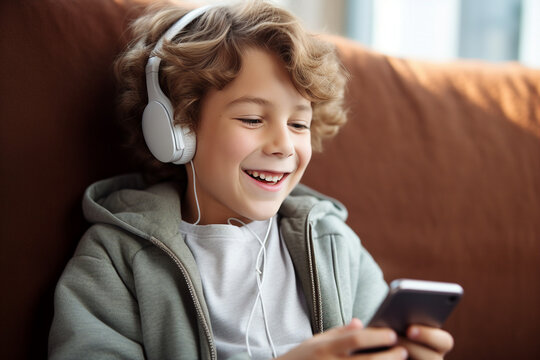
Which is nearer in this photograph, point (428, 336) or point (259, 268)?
point (428, 336)

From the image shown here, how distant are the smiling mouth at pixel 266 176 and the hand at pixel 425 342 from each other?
35cm

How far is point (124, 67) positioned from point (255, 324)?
0.51 metres

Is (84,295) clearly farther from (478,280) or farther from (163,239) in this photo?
(478,280)

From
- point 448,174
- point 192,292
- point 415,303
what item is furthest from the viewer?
point 448,174

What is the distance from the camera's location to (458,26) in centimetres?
210

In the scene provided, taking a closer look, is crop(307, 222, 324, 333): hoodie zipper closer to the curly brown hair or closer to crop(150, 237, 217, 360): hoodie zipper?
crop(150, 237, 217, 360): hoodie zipper

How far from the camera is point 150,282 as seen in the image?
863 millimetres

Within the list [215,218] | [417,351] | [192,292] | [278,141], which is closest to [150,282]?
[192,292]

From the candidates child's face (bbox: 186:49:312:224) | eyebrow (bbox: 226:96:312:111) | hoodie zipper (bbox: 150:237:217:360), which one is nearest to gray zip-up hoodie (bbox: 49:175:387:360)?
hoodie zipper (bbox: 150:237:217:360)

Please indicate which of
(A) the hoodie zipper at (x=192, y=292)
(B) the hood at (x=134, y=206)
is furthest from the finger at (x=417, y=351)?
(B) the hood at (x=134, y=206)

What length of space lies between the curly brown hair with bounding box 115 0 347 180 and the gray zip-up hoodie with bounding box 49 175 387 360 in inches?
6.0

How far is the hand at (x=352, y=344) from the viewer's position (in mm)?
662

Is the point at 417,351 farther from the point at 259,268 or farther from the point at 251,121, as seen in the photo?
the point at 251,121

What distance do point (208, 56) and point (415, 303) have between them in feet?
1.71
